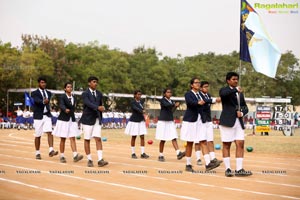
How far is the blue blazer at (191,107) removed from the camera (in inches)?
570

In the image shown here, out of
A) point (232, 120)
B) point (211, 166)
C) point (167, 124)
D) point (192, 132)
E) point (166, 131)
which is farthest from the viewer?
point (167, 124)

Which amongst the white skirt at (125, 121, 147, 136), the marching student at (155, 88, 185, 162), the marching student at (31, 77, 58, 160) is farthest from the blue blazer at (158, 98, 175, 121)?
the marching student at (31, 77, 58, 160)

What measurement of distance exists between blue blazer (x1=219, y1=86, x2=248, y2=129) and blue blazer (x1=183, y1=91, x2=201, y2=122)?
1.17 meters

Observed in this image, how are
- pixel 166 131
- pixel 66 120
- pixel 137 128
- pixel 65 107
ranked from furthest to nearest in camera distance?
pixel 137 128 → pixel 166 131 → pixel 66 120 → pixel 65 107

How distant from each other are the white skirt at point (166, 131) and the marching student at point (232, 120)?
14.1 ft

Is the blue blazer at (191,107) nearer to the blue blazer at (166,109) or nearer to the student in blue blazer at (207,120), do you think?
the student in blue blazer at (207,120)

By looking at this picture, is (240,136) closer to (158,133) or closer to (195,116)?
(195,116)

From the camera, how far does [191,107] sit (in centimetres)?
1470

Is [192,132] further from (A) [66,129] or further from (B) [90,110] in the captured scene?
(A) [66,129]

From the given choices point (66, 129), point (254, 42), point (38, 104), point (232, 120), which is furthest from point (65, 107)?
point (254, 42)

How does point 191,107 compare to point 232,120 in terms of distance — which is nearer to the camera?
point 232,120

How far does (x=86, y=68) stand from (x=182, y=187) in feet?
170

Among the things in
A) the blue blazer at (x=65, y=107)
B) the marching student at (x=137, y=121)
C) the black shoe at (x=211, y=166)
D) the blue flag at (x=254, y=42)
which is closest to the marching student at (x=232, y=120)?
the black shoe at (x=211, y=166)

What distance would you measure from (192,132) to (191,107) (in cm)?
60
